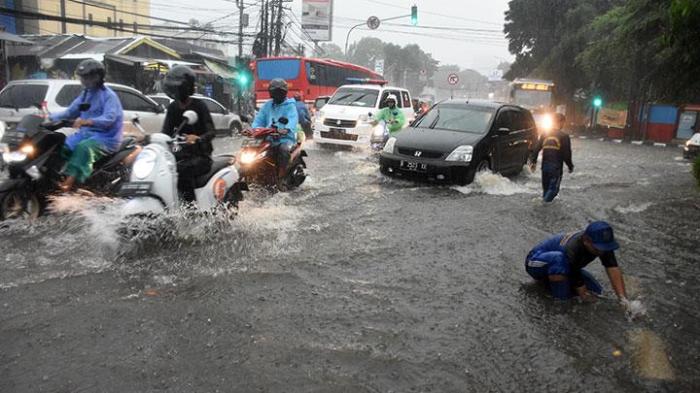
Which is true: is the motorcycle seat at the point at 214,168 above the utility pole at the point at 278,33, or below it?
below

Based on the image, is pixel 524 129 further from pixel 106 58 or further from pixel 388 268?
pixel 106 58

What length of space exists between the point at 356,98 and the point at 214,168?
1001 centimetres

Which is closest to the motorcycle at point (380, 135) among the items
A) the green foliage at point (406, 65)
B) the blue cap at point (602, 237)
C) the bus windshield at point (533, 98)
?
the blue cap at point (602, 237)

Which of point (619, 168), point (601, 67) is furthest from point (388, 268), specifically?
point (601, 67)

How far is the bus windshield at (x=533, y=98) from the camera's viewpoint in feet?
92.4

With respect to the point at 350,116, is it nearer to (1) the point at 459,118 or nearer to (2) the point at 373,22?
(1) the point at 459,118

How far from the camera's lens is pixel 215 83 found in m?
32.0

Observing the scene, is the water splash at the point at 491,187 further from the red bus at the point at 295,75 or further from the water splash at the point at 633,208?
the red bus at the point at 295,75

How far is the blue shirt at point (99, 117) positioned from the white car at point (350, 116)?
8.42m

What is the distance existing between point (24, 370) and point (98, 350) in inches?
16.4

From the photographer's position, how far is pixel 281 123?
825cm

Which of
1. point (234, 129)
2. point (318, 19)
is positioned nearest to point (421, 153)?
point (234, 129)

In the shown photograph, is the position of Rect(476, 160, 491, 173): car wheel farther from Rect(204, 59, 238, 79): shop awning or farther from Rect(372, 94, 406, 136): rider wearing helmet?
Rect(204, 59, 238, 79): shop awning

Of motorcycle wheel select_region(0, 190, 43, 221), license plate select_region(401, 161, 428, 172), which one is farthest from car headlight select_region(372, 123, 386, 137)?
motorcycle wheel select_region(0, 190, 43, 221)
